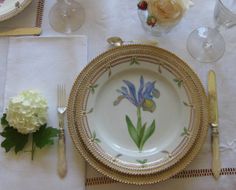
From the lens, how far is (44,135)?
78cm

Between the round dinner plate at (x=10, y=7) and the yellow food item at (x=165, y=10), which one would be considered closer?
the yellow food item at (x=165, y=10)

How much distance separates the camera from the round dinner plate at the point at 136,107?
76cm

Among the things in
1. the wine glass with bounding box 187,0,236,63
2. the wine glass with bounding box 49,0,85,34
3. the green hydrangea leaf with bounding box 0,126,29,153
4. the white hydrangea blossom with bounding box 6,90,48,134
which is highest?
the wine glass with bounding box 49,0,85,34

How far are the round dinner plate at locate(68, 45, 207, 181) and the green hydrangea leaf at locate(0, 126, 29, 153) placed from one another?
11 cm

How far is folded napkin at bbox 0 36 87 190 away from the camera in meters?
0.77

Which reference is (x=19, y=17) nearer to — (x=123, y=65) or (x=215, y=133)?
(x=123, y=65)

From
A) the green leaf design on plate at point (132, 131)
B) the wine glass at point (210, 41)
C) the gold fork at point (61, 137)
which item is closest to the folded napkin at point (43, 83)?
the gold fork at point (61, 137)

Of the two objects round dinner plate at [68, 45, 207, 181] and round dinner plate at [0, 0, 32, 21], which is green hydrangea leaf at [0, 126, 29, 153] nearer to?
round dinner plate at [68, 45, 207, 181]

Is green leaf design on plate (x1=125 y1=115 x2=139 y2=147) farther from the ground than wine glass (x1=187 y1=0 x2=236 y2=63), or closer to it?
closer to it

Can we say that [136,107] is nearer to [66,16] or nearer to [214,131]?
[214,131]

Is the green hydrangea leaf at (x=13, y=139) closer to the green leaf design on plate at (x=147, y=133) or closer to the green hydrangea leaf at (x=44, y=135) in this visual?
the green hydrangea leaf at (x=44, y=135)

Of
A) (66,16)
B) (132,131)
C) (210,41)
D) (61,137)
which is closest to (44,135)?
(61,137)

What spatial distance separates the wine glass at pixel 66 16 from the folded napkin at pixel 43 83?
4 centimetres

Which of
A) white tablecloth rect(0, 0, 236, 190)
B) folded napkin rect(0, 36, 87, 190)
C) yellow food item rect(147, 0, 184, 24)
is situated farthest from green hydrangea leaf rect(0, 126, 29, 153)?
yellow food item rect(147, 0, 184, 24)
